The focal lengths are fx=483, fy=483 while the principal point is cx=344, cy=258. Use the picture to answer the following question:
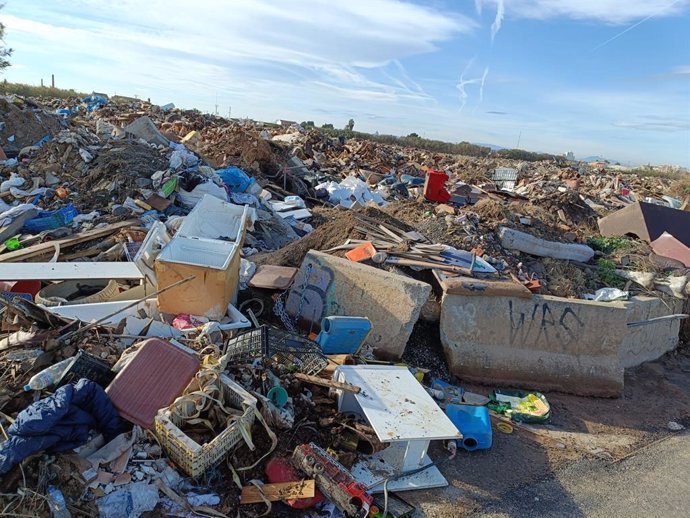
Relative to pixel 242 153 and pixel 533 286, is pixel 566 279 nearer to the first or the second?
pixel 533 286

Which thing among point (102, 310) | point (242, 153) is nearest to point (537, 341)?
point (102, 310)

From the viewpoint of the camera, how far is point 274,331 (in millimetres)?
4566

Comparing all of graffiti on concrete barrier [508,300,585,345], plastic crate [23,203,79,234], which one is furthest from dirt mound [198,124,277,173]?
graffiti on concrete barrier [508,300,585,345]

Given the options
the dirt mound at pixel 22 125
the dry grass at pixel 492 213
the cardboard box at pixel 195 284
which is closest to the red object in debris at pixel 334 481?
the cardboard box at pixel 195 284

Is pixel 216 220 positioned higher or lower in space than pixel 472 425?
higher

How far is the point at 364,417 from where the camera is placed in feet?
12.8

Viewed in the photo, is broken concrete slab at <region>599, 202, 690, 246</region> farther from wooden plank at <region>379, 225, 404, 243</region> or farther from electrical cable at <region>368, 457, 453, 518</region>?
electrical cable at <region>368, 457, 453, 518</region>

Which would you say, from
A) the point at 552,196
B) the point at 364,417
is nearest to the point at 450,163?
the point at 552,196

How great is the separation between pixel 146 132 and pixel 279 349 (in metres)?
8.41

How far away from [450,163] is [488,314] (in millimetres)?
18757

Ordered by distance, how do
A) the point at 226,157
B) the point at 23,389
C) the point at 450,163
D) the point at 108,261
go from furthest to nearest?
the point at 450,163 < the point at 226,157 < the point at 108,261 < the point at 23,389

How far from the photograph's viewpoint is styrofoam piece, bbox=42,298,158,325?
14.3 feet

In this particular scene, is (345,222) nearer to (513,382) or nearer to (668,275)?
(513,382)

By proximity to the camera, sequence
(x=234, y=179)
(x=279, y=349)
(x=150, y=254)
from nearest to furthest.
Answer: (x=279, y=349)
(x=150, y=254)
(x=234, y=179)
